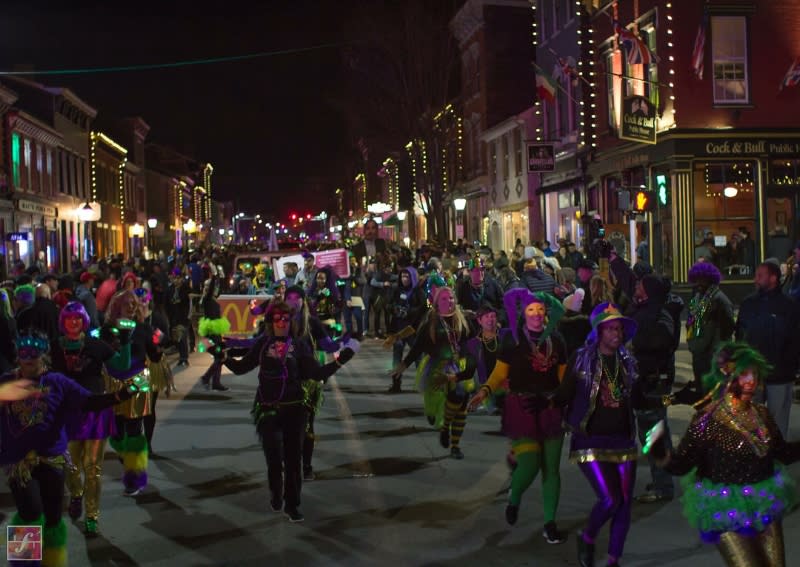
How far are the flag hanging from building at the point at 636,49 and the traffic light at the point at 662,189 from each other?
287cm

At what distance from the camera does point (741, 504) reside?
4.89m

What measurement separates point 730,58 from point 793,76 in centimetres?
165

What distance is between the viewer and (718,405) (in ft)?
16.8

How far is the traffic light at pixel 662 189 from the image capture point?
24688mm

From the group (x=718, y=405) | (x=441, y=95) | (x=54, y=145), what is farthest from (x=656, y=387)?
(x=54, y=145)

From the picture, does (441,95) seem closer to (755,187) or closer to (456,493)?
(755,187)

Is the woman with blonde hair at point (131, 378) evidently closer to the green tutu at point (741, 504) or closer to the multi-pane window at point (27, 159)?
the green tutu at point (741, 504)

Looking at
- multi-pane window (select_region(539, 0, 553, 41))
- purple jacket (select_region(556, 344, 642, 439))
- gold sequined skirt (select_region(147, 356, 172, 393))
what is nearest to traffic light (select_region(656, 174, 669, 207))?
multi-pane window (select_region(539, 0, 553, 41))

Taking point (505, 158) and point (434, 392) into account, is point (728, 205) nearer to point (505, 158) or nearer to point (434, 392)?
point (434, 392)

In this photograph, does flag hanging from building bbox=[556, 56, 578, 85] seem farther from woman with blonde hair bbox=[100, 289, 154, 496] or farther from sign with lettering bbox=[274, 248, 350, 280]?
woman with blonde hair bbox=[100, 289, 154, 496]

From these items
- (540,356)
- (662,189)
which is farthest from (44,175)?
(540,356)

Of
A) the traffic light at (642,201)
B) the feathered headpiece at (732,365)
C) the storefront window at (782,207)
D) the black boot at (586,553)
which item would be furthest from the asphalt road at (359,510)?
the storefront window at (782,207)

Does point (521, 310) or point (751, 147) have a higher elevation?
point (751, 147)

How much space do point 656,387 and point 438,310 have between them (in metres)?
2.90
